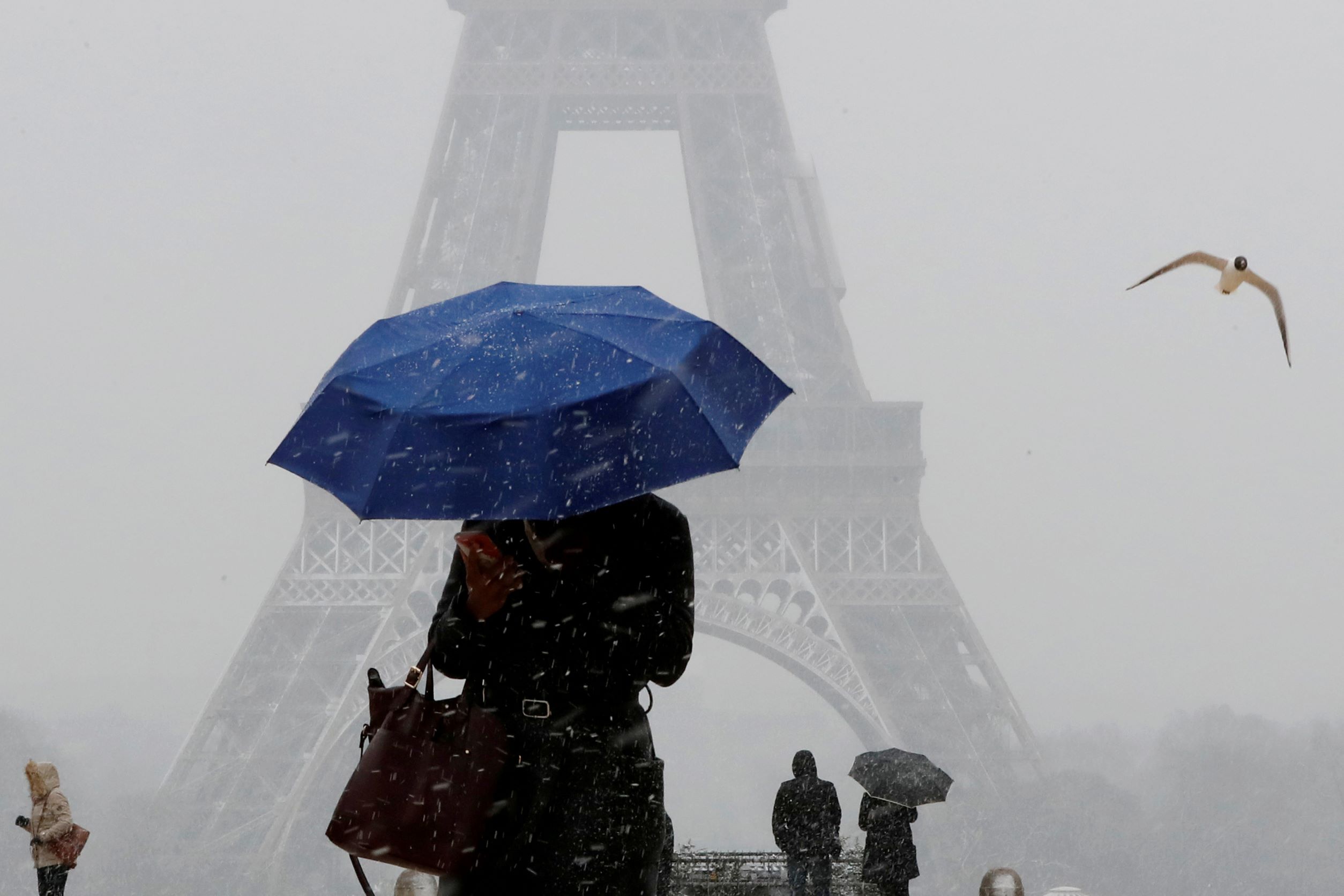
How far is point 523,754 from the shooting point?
2.91m

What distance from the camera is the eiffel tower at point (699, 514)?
2986cm

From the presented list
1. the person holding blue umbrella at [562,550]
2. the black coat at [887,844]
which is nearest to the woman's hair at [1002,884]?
the black coat at [887,844]

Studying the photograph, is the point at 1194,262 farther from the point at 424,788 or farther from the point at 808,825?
the point at 808,825

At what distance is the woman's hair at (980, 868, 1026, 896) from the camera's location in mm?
9148

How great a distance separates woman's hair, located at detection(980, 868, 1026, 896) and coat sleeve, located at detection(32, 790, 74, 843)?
534cm

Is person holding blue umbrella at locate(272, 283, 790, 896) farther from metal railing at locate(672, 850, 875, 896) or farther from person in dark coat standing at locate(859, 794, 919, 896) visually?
metal railing at locate(672, 850, 875, 896)

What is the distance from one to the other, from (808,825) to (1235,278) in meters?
6.27

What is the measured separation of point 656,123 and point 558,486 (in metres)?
36.9

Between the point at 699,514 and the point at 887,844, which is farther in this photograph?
the point at 699,514

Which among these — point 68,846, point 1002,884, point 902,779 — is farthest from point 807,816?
point 68,846

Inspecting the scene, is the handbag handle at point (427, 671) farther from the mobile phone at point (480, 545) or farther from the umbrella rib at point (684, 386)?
the umbrella rib at point (684, 386)

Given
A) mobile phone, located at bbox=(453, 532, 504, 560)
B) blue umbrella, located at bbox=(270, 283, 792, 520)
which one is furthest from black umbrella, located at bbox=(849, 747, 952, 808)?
mobile phone, located at bbox=(453, 532, 504, 560)

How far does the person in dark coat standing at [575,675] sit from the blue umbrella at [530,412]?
13cm

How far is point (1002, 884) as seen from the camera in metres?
9.19
